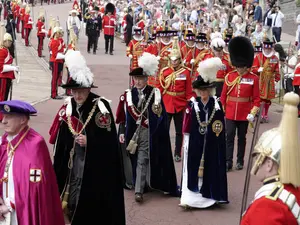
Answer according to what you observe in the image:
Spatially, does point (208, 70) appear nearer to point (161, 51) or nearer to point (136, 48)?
point (161, 51)

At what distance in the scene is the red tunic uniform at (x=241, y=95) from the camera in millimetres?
10367

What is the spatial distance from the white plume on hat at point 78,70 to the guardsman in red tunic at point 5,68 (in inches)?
271

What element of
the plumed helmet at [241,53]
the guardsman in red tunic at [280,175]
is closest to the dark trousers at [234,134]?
the plumed helmet at [241,53]

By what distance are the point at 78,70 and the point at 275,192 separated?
144 inches

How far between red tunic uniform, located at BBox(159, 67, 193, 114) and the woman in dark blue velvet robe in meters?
2.20

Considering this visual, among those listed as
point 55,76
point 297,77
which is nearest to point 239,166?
point 297,77

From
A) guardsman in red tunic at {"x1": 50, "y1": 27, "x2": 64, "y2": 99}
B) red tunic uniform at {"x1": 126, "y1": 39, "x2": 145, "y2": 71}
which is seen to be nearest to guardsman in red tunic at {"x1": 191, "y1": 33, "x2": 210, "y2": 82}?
red tunic uniform at {"x1": 126, "y1": 39, "x2": 145, "y2": 71}

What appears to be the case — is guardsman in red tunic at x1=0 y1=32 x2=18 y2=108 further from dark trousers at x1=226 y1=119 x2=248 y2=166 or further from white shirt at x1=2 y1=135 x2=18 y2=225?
white shirt at x1=2 y1=135 x2=18 y2=225


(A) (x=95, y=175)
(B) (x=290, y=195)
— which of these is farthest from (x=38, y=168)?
(B) (x=290, y=195)

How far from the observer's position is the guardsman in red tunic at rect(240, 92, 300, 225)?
3.87 m

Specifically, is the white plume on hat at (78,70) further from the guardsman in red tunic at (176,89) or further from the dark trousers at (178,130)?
the dark trousers at (178,130)

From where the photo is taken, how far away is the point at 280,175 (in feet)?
12.9

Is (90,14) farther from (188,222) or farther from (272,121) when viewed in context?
(188,222)

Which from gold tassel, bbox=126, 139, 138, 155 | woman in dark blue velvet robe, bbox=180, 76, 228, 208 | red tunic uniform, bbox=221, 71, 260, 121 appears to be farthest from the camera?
red tunic uniform, bbox=221, 71, 260, 121
